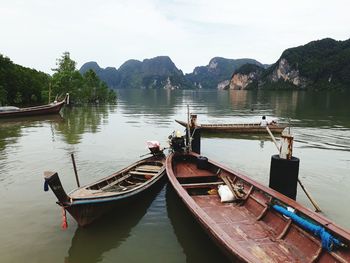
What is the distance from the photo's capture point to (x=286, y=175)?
9695 millimetres

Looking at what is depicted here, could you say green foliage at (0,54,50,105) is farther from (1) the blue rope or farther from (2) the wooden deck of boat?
(1) the blue rope

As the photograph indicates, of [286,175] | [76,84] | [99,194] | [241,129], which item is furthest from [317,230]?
[76,84]

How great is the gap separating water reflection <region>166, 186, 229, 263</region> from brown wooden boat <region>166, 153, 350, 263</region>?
84 centimetres

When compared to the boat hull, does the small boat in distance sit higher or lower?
higher

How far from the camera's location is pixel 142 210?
11562 mm

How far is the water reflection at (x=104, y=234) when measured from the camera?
8672mm

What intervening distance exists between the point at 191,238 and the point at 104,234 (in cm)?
276

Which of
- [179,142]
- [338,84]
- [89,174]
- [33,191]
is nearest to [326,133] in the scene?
[179,142]

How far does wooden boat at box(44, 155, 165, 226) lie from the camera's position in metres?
8.31

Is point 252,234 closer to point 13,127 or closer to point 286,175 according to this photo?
point 286,175

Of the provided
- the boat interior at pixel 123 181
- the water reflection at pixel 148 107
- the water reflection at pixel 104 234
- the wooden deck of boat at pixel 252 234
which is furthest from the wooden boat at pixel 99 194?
the water reflection at pixel 148 107

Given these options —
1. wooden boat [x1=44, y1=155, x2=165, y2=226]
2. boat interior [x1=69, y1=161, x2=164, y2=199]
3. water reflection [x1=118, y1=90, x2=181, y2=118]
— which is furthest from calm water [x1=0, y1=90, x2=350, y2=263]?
water reflection [x1=118, y1=90, x2=181, y2=118]

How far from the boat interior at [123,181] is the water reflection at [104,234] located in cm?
83

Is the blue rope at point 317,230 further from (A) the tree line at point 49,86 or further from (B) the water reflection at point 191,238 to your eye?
(A) the tree line at point 49,86
